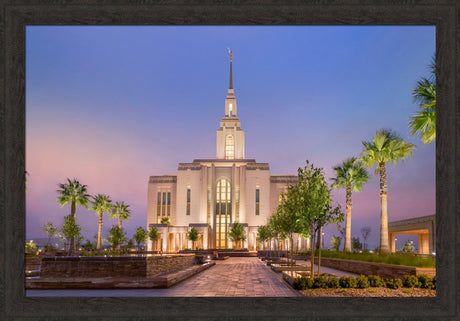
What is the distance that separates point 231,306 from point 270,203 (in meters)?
74.1

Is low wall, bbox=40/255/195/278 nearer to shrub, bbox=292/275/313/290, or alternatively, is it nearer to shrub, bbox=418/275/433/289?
shrub, bbox=292/275/313/290

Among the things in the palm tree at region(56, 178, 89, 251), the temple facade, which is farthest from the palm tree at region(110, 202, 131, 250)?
the palm tree at region(56, 178, 89, 251)

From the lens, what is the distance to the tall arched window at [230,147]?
94.2m

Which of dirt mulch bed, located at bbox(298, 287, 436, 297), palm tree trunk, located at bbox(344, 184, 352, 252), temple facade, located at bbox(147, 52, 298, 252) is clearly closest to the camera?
dirt mulch bed, located at bbox(298, 287, 436, 297)

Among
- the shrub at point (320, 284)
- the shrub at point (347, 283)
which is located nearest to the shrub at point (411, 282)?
the shrub at point (347, 283)

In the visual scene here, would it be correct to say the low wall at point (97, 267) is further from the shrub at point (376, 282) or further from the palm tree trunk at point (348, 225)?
the palm tree trunk at point (348, 225)

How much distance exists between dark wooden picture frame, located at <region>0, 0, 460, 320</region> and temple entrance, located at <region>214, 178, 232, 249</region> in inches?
2846

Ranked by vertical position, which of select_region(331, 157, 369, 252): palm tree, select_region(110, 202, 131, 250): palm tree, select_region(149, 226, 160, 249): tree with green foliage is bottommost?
select_region(149, 226, 160, 249): tree with green foliage

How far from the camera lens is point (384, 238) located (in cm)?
2330

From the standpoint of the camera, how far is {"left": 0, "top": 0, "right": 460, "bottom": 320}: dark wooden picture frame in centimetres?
753
